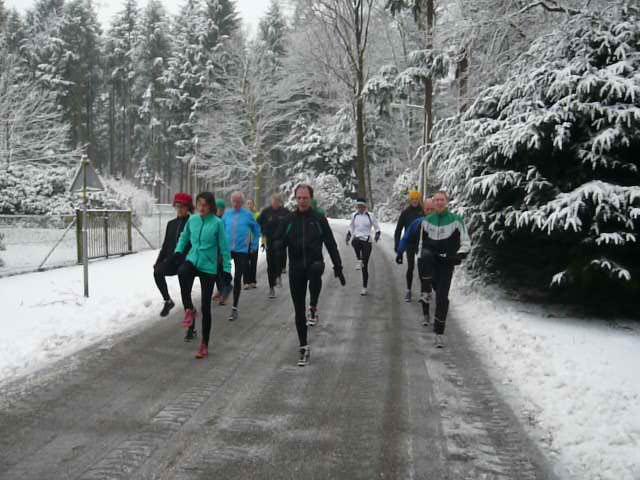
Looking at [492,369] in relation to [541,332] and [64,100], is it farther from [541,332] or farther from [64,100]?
[64,100]

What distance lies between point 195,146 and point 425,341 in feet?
132

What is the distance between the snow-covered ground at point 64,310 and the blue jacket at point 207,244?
1.95 meters

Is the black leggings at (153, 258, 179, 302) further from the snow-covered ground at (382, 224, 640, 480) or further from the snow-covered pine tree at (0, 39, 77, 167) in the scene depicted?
the snow-covered pine tree at (0, 39, 77, 167)

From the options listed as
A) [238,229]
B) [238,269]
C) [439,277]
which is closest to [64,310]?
[238,269]

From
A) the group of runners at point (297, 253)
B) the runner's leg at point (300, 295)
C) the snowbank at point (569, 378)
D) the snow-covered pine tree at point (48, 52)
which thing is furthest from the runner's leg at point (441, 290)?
the snow-covered pine tree at point (48, 52)

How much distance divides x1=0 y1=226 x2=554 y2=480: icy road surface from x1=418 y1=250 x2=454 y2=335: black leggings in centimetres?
35

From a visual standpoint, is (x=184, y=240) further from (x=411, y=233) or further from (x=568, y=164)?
(x=568, y=164)

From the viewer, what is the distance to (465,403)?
468cm

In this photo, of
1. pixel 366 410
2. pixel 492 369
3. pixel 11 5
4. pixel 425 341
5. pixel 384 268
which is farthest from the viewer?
pixel 11 5

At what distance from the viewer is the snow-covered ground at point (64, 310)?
625 cm

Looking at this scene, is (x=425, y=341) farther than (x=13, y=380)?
Yes

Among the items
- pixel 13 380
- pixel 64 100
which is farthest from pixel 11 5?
pixel 13 380

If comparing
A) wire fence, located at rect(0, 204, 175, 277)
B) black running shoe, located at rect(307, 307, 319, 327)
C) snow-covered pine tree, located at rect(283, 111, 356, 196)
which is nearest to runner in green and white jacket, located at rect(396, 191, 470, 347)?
black running shoe, located at rect(307, 307, 319, 327)

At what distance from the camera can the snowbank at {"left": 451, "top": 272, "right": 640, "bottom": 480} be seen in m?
3.71
